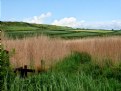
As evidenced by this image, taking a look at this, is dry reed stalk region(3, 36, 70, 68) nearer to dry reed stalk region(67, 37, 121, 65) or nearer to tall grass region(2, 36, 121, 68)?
tall grass region(2, 36, 121, 68)

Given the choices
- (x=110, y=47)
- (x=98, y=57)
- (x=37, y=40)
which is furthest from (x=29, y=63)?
(x=110, y=47)

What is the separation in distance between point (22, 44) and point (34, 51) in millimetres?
391

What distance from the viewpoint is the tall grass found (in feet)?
30.2

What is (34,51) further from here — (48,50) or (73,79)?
(73,79)

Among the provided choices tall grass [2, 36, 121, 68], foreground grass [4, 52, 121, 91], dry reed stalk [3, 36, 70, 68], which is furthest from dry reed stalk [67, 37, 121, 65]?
dry reed stalk [3, 36, 70, 68]

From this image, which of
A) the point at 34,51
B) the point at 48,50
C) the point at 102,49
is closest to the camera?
the point at 34,51

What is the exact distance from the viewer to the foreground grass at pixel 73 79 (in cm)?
492

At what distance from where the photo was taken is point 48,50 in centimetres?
1003

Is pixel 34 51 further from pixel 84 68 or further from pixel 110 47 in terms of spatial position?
pixel 110 47

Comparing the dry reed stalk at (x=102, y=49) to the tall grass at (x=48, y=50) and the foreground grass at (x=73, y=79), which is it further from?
the foreground grass at (x=73, y=79)

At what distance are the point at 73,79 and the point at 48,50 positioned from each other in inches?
170

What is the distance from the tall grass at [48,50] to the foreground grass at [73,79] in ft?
0.88

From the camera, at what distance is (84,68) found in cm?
852

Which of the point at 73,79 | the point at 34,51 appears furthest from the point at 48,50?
the point at 73,79
